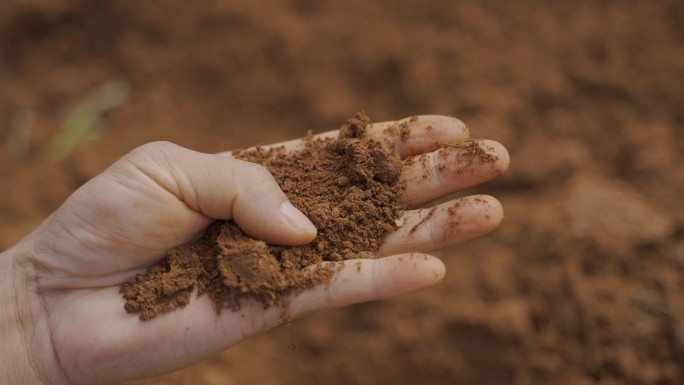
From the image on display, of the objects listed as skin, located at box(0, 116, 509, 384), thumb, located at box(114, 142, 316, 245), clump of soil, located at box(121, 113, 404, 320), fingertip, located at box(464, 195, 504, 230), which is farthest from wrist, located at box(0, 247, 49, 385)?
fingertip, located at box(464, 195, 504, 230)

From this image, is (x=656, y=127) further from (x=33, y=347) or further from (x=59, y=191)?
(x=59, y=191)

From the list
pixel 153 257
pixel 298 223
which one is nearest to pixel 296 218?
pixel 298 223

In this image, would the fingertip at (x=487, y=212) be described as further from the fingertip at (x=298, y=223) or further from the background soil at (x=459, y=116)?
the background soil at (x=459, y=116)

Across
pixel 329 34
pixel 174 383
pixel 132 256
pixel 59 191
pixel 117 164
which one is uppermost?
pixel 329 34

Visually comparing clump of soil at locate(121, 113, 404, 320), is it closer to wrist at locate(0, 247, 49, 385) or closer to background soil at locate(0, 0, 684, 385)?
wrist at locate(0, 247, 49, 385)

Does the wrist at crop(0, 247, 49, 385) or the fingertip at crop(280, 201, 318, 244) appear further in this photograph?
the wrist at crop(0, 247, 49, 385)

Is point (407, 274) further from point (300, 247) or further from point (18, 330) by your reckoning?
point (18, 330)

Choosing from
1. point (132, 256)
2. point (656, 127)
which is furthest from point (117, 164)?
point (656, 127)
